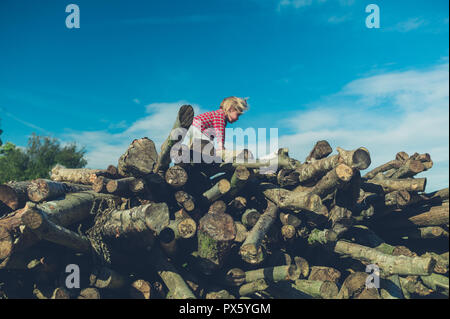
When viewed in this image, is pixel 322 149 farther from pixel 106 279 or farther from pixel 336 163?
pixel 106 279

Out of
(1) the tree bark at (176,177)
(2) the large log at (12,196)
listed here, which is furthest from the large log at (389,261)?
(2) the large log at (12,196)

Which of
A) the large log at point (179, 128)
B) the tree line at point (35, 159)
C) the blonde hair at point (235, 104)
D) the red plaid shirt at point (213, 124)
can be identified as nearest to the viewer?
the large log at point (179, 128)

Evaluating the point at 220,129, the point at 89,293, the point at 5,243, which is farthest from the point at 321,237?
the point at 5,243

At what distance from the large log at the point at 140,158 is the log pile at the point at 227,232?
0.02 metres

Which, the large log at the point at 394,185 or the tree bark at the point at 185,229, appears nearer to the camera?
the tree bark at the point at 185,229

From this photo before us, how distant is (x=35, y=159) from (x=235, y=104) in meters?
30.6

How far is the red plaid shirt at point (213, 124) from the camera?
6.66m

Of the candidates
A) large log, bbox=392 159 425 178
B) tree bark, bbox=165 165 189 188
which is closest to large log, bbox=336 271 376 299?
large log, bbox=392 159 425 178

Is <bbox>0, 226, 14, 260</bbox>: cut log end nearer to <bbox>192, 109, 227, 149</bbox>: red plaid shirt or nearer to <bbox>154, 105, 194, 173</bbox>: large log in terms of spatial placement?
<bbox>154, 105, 194, 173</bbox>: large log

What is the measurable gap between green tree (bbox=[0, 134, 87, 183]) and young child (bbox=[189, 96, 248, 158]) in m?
25.6

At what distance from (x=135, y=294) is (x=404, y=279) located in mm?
4664

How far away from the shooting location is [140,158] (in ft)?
18.6

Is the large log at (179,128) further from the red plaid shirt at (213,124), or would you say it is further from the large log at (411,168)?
the large log at (411,168)
